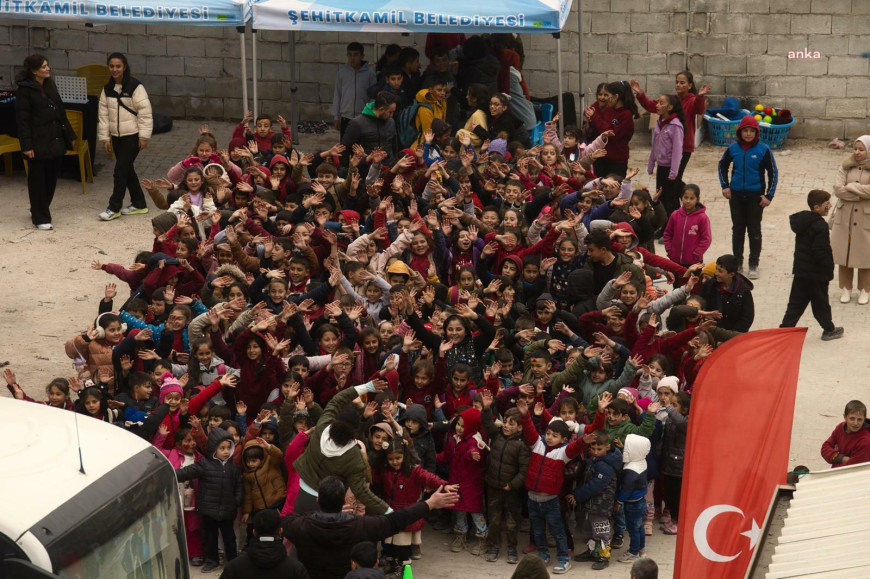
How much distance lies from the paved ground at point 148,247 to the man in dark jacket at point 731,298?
3.01 feet

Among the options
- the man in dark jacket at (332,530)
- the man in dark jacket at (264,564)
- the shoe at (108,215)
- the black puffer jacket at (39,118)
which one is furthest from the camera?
the shoe at (108,215)

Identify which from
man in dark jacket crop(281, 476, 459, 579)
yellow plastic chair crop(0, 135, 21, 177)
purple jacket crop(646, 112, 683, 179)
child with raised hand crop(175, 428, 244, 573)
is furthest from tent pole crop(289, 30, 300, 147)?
man in dark jacket crop(281, 476, 459, 579)

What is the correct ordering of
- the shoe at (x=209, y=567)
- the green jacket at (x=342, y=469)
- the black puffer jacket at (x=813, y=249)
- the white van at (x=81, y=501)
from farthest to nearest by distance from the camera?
the black puffer jacket at (x=813, y=249)
the shoe at (x=209, y=567)
the green jacket at (x=342, y=469)
the white van at (x=81, y=501)

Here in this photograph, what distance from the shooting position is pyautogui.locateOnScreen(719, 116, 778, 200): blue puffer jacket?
42.6ft

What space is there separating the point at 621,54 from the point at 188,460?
33.6 feet

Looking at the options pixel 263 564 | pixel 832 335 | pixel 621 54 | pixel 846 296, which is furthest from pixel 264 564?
pixel 621 54

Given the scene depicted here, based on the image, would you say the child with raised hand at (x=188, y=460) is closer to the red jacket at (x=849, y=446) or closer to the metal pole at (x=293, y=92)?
the red jacket at (x=849, y=446)

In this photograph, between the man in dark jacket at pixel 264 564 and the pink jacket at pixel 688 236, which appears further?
the pink jacket at pixel 688 236

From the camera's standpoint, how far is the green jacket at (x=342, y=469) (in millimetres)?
8375

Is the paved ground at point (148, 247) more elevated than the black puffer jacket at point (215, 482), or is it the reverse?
the paved ground at point (148, 247)

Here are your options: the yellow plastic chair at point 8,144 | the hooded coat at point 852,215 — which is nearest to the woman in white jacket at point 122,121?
the yellow plastic chair at point 8,144

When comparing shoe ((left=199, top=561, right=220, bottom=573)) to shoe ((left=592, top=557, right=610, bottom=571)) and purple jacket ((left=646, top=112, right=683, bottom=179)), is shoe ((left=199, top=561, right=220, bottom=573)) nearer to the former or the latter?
Answer: shoe ((left=592, top=557, right=610, bottom=571))

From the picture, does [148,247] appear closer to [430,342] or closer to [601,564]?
[430,342]

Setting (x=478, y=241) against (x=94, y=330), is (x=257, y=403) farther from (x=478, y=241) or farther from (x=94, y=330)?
(x=478, y=241)
